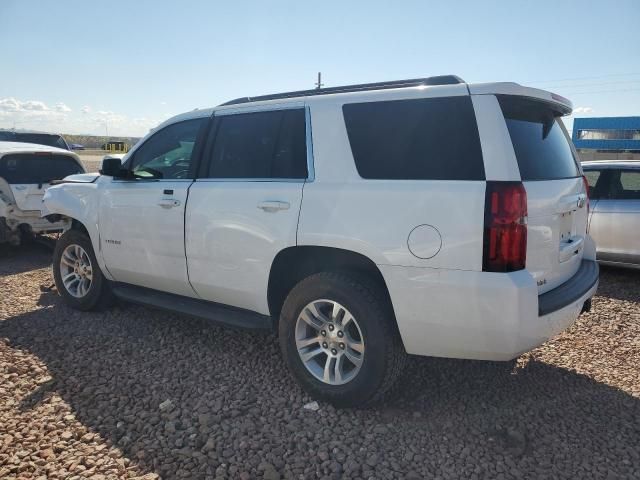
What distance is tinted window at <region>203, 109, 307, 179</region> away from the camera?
3412 mm

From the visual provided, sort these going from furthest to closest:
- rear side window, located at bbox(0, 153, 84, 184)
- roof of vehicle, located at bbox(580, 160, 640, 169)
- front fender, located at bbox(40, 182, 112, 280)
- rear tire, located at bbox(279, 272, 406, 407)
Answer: rear side window, located at bbox(0, 153, 84, 184) < roof of vehicle, located at bbox(580, 160, 640, 169) < front fender, located at bbox(40, 182, 112, 280) < rear tire, located at bbox(279, 272, 406, 407)

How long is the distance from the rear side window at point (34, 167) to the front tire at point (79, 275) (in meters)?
3.03

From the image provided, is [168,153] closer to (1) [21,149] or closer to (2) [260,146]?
(2) [260,146]

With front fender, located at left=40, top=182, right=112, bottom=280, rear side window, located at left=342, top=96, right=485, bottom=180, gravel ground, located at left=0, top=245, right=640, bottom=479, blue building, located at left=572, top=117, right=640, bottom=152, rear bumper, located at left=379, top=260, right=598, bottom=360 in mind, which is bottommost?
gravel ground, located at left=0, top=245, right=640, bottom=479

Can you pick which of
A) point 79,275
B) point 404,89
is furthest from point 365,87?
point 79,275

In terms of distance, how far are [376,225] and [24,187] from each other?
6.52 m

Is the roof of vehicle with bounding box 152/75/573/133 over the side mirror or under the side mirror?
over

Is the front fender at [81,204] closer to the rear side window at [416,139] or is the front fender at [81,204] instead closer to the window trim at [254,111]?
the window trim at [254,111]

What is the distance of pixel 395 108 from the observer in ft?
A: 9.89

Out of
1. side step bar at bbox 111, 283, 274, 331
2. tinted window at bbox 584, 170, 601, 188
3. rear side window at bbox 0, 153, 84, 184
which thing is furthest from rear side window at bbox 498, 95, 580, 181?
rear side window at bbox 0, 153, 84, 184

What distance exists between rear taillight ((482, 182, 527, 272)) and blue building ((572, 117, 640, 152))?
64.2m

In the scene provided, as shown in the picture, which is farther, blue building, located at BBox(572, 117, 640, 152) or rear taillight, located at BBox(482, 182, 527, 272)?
blue building, located at BBox(572, 117, 640, 152)

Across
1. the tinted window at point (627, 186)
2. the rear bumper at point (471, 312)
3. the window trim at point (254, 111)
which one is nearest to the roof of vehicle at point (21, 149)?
the window trim at point (254, 111)

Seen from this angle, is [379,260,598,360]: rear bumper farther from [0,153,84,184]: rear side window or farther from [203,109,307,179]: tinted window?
[0,153,84,184]: rear side window
